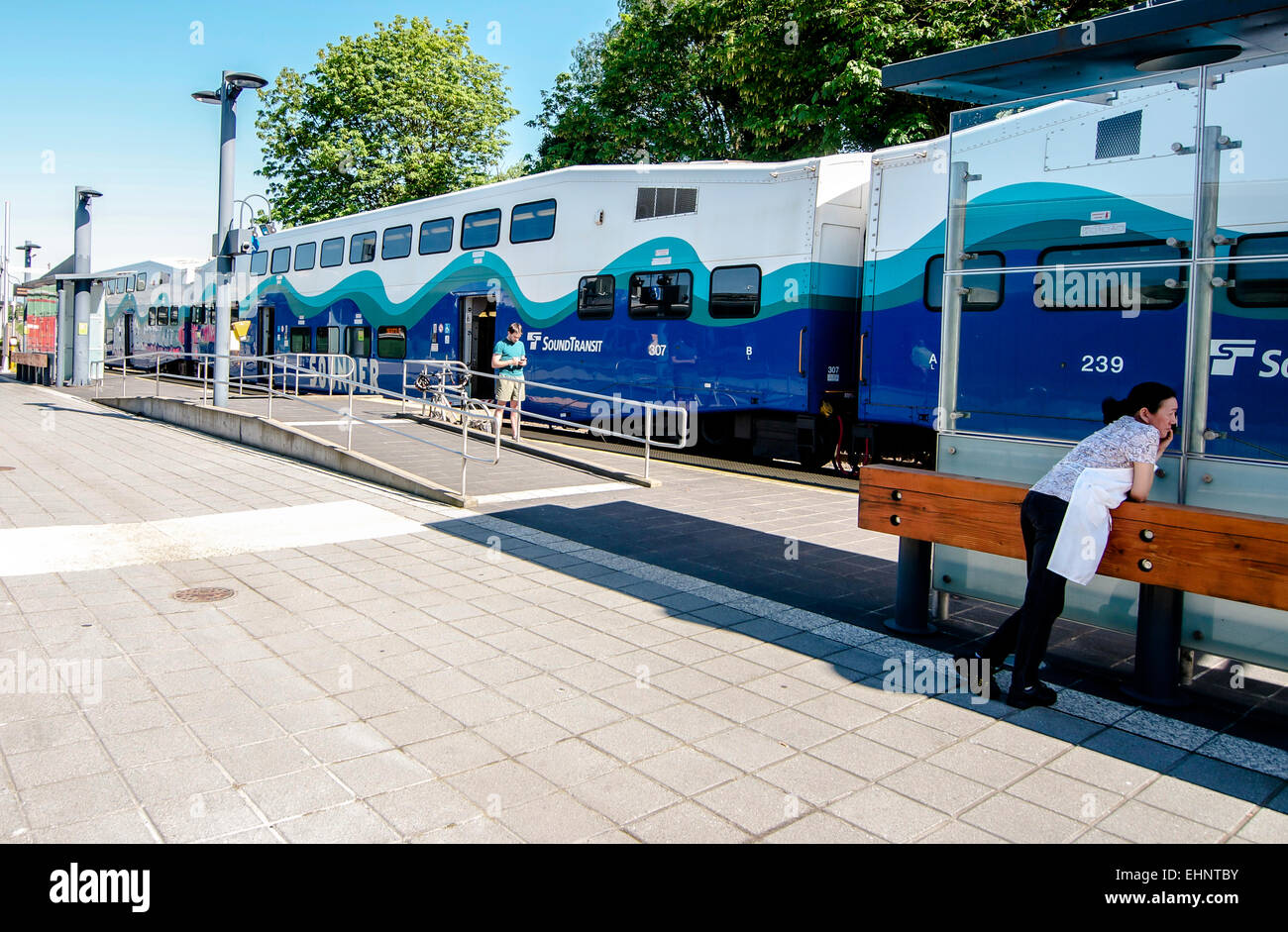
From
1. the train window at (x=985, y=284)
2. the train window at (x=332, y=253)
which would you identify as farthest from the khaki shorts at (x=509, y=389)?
the train window at (x=332, y=253)

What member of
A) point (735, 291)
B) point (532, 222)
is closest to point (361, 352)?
point (532, 222)

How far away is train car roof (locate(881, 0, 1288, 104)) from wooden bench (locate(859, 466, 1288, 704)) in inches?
91.4

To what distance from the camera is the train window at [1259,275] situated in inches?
187

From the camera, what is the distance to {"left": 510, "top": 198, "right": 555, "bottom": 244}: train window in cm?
1645

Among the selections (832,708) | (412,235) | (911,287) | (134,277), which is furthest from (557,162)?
(832,708)

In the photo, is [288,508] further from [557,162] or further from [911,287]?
[557,162]

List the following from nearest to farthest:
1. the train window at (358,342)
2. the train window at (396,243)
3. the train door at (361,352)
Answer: the train window at (396,243) → the train door at (361,352) → the train window at (358,342)

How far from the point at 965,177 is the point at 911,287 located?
5.66 metres

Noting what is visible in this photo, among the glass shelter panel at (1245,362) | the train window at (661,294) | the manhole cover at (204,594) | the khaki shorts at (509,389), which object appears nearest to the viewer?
the glass shelter panel at (1245,362)

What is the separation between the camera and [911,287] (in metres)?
11.5

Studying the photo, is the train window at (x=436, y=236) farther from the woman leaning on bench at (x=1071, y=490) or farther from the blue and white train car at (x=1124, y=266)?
the woman leaning on bench at (x=1071, y=490)

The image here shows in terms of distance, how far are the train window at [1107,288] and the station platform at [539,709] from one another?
2.04 meters

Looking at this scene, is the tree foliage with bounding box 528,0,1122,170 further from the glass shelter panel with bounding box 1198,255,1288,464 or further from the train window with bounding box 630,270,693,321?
the glass shelter panel with bounding box 1198,255,1288,464

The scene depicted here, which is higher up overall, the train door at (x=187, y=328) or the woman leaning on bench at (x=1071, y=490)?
the train door at (x=187, y=328)
